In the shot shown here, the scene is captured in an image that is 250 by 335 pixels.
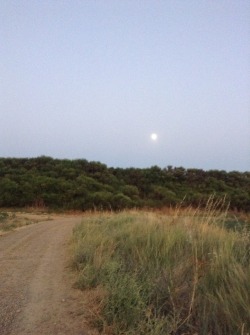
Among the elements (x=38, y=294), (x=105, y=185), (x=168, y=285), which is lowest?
(x=38, y=294)

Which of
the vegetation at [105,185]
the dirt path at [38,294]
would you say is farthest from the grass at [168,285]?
the vegetation at [105,185]

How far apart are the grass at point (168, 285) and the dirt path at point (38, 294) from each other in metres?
0.28

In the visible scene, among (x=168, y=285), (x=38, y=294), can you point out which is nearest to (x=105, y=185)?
(x=38, y=294)

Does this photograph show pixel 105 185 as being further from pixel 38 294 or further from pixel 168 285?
pixel 168 285

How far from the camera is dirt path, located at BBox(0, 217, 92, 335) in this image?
4773 mm

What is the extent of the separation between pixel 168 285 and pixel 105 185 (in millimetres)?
30758

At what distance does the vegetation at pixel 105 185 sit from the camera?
31891 millimetres

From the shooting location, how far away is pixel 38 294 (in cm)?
595

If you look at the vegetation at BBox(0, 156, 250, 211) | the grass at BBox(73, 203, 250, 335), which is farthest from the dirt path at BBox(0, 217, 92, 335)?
the vegetation at BBox(0, 156, 250, 211)

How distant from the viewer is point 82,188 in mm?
33531

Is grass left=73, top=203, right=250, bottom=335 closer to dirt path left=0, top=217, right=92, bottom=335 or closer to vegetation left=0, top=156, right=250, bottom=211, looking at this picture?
dirt path left=0, top=217, right=92, bottom=335

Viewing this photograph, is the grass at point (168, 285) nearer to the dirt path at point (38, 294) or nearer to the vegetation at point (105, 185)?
the dirt path at point (38, 294)

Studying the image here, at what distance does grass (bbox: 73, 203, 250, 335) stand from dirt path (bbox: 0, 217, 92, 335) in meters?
0.28

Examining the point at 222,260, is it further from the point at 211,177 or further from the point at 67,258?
the point at 211,177
